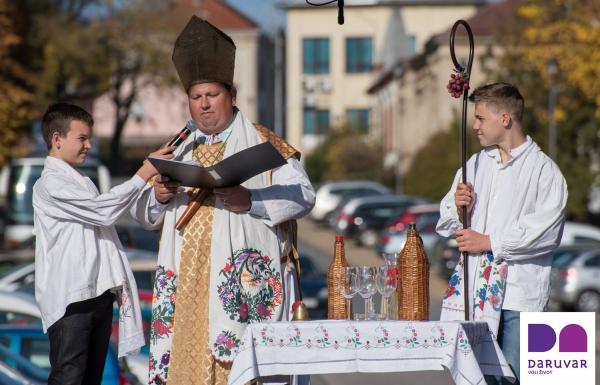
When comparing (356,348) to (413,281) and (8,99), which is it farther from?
(8,99)

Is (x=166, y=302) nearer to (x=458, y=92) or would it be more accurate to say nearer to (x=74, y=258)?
(x=74, y=258)

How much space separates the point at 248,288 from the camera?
23.1 ft

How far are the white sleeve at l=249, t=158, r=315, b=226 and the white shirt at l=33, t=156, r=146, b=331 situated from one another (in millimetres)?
623

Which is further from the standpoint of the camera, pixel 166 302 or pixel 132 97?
pixel 132 97

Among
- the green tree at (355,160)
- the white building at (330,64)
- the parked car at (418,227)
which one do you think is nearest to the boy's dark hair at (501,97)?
the parked car at (418,227)

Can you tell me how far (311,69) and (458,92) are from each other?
84495 mm

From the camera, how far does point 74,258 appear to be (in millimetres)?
7215

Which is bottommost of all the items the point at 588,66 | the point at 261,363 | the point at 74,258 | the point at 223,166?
the point at 261,363

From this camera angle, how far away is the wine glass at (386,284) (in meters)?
6.83

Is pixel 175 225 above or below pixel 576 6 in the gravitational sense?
below

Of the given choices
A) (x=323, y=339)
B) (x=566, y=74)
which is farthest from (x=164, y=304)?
(x=566, y=74)

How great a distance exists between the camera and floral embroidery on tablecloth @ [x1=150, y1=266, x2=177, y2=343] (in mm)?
7129

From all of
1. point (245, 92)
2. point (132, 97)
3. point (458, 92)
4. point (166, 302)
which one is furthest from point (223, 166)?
point (245, 92)

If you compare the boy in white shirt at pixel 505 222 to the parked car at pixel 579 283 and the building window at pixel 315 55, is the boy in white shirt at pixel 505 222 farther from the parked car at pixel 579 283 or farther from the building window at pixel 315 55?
the building window at pixel 315 55
